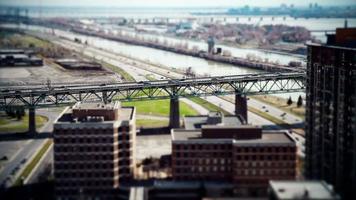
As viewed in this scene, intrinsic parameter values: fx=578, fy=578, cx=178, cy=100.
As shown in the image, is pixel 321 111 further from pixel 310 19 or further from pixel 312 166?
pixel 310 19

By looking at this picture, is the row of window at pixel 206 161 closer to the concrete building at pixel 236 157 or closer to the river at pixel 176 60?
the concrete building at pixel 236 157

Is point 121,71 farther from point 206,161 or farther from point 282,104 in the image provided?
point 206,161

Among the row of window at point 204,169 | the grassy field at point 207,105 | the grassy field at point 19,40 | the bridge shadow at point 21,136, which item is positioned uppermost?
the grassy field at point 19,40

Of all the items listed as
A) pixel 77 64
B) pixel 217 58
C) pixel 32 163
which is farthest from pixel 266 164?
pixel 217 58

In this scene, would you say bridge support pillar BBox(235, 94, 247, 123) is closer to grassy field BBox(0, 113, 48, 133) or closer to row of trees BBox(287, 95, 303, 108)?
row of trees BBox(287, 95, 303, 108)

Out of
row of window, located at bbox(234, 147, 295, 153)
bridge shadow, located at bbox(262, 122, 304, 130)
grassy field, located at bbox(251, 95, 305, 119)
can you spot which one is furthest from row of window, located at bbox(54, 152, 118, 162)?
grassy field, located at bbox(251, 95, 305, 119)

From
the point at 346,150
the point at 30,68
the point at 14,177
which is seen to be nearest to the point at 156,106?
the point at 14,177

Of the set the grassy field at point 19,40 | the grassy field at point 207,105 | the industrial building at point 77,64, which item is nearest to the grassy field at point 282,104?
the grassy field at point 207,105
